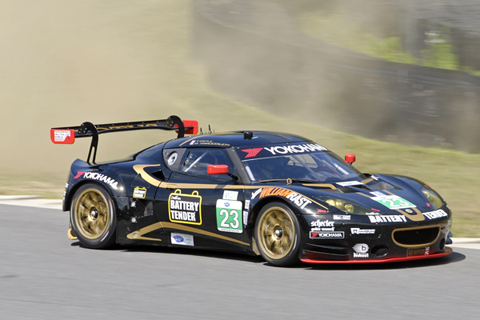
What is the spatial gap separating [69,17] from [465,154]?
21.9 m

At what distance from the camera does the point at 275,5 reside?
20.6m

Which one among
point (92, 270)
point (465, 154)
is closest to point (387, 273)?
point (92, 270)

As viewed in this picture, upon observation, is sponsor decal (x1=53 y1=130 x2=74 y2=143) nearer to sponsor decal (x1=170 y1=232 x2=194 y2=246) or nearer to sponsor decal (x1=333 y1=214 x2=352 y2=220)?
sponsor decal (x1=170 y1=232 x2=194 y2=246)

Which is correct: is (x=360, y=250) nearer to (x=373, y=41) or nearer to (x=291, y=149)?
(x=291, y=149)

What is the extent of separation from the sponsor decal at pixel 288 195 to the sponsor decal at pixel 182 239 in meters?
1.02

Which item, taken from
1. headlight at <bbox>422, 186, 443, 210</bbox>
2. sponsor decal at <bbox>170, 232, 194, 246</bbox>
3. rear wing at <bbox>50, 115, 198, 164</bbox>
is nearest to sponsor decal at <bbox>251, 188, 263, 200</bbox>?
sponsor decal at <bbox>170, 232, 194, 246</bbox>

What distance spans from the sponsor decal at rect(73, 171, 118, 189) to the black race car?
11 mm

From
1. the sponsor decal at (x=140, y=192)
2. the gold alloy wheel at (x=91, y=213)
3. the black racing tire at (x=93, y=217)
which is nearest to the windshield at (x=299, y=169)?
the sponsor decal at (x=140, y=192)

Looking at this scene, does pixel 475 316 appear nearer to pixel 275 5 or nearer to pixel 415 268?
pixel 415 268

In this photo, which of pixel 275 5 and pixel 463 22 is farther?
pixel 275 5

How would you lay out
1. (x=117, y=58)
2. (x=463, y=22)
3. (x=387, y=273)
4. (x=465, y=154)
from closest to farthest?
1. (x=387, y=273)
2. (x=465, y=154)
3. (x=463, y=22)
4. (x=117, y=58)

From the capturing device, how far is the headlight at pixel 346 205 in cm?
671

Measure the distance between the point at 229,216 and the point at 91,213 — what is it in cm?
190

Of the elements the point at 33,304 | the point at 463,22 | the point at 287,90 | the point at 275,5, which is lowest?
the point at 33,304
